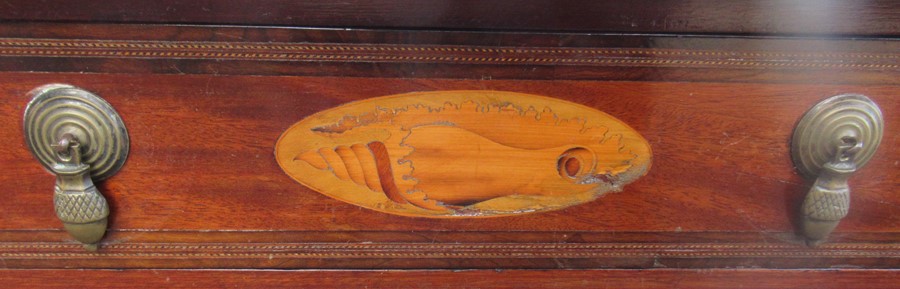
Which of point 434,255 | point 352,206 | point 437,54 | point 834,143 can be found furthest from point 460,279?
point 834,143

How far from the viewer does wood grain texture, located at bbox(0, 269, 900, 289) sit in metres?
0.85

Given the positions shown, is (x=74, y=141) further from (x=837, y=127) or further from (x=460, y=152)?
(x=837, y=127)

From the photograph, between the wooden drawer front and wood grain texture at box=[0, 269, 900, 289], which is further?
wood grain texture at box=[0, 269, 900, 289]

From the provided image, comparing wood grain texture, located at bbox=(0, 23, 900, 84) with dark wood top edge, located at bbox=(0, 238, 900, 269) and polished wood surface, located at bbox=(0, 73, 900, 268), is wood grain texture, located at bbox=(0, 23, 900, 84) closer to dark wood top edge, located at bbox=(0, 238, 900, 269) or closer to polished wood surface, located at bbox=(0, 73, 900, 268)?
polished wood surface, located at bbox=(0, 73, 900, 268)

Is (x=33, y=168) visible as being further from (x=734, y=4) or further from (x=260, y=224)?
(x=734, y=4)

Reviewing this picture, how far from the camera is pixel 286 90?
751mm

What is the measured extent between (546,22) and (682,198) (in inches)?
11.1

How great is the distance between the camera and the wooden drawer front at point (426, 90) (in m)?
0.74

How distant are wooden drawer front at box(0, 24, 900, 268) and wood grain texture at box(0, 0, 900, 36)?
0.6 inches

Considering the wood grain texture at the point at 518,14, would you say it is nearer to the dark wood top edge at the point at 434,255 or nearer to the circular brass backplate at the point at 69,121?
the circular brass backplate at the point at 69,121

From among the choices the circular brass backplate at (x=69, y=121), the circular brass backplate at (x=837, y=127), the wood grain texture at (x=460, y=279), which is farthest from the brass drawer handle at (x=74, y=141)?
the circular brass backplate at (x=837, y=127)

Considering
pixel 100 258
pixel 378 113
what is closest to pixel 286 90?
pixel 378 113

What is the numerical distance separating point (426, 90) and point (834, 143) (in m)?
0.47

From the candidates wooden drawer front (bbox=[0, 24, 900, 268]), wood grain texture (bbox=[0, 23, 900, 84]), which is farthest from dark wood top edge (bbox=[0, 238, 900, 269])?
wood grain texture (bbox=[0, 23, 900, 84])
